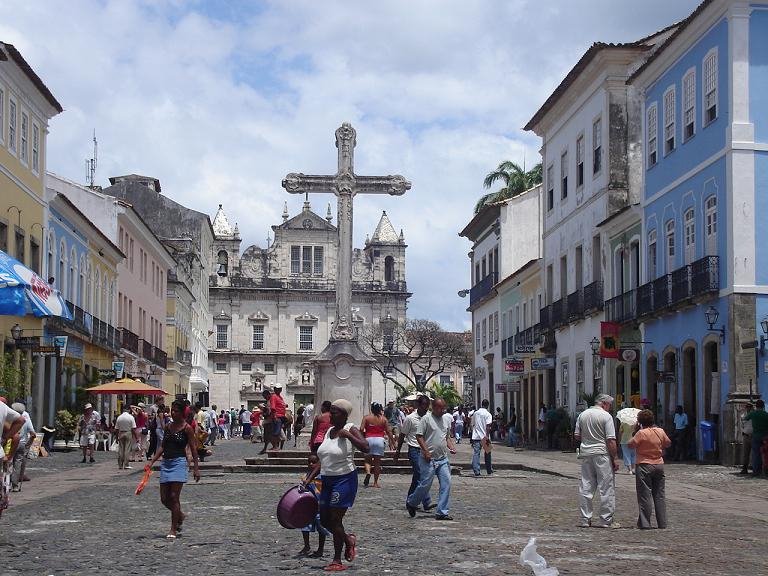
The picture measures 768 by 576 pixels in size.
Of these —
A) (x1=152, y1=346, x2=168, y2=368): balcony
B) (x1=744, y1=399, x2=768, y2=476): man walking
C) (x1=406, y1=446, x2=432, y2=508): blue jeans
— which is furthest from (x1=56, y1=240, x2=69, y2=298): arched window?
(x1=406, y1=446, x2=432, y2=508): blue jeans

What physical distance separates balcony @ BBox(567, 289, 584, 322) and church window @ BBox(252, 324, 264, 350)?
62.6m

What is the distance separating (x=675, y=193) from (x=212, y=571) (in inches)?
944

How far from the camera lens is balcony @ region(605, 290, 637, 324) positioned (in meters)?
35.8

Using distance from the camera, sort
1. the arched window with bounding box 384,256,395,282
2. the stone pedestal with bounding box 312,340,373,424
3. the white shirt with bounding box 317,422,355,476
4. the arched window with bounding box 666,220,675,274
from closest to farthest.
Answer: the white shirt with bounding box 317,422,355,476, the arched window with bounding box 666,220,675,274, the stone pedestal with bounding box 312,340,373,424, the arched window with bounding box 384,256,395,282

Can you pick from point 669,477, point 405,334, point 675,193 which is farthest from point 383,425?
point 405,334

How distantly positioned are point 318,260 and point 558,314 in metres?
61.0

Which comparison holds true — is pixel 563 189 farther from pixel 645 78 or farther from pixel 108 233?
pixel 108 233

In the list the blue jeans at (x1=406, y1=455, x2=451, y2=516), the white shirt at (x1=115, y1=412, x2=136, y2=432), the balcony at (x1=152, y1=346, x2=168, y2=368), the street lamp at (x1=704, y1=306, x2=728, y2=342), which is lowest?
the blue jeans at (x1=406, y1=455, x2=451, y2=516)

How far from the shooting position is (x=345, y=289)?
36719 millimetres

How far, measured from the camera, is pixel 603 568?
11.6 meters

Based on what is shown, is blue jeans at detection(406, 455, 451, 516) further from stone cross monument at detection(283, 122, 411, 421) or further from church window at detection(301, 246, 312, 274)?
church window at detection(301, 246, 312, 274)

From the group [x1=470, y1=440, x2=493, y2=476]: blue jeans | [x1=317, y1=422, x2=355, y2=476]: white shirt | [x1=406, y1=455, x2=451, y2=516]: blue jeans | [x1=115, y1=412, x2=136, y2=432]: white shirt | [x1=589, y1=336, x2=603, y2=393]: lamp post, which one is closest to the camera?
[x1=317, y1=422, x2=355, y2=476]: white shirt

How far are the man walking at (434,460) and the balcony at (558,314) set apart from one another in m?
26.9

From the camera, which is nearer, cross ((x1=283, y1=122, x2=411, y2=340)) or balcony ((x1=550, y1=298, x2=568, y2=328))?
cross ((x1=283, y1=122, x2=411, y2=340))
